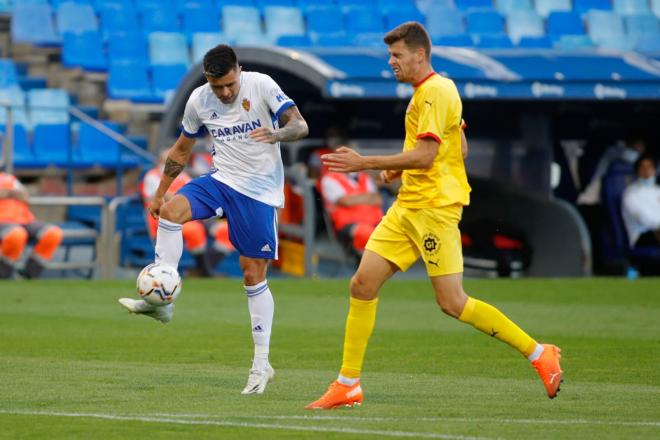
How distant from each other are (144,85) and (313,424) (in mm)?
15901

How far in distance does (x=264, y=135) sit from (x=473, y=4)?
19.1 metres

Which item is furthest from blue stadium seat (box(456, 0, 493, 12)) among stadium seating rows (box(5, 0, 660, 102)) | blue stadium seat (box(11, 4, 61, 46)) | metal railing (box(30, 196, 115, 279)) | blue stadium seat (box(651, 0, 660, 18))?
metal railing (box(30, 196, 115, 279))

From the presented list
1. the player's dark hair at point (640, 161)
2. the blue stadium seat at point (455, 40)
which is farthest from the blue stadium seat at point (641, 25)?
the player's dark hair at point (640, 161)

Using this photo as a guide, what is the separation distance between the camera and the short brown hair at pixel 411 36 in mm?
7594

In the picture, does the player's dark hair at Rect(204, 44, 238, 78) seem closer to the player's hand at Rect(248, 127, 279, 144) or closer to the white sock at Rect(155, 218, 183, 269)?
the player's hand at Rect(248, 127, 279, 144)

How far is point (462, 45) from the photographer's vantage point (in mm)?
25062

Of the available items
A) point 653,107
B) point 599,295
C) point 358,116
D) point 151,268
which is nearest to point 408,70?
point 151,268

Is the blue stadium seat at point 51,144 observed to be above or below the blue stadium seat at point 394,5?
below

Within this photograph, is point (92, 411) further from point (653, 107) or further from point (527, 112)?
point (653, 107)

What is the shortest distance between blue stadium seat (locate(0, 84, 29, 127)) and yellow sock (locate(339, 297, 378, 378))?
41.3 ft

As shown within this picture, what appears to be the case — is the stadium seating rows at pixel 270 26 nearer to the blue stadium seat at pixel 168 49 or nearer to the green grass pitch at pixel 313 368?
the blue stadium seat at pixel 168 49

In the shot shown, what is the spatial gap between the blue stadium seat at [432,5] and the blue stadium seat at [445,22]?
0.37ft

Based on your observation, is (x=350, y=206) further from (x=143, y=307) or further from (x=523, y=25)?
(x=143, y=307)

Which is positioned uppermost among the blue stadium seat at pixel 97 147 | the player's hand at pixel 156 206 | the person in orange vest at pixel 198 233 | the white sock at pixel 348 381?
the player's hand at pixel 156 206
